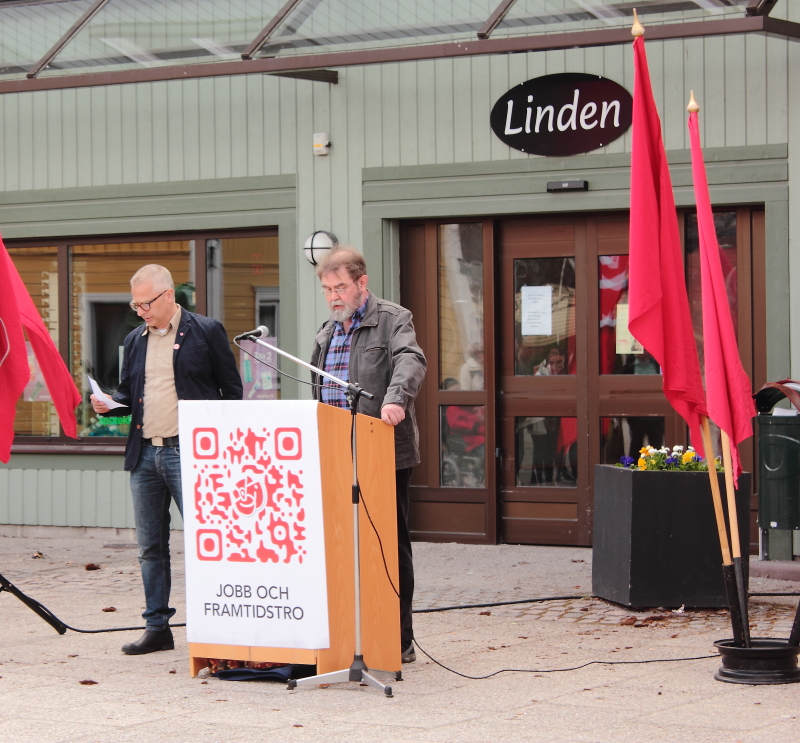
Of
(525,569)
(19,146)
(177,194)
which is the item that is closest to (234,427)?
(525,569)

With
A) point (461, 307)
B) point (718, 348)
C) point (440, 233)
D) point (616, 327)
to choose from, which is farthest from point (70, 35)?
point (718, 348)

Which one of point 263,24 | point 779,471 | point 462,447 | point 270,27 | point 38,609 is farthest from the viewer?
point 462,447

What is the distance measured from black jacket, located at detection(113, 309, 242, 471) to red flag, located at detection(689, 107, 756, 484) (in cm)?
233

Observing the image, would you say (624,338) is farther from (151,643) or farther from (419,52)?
(151,643)

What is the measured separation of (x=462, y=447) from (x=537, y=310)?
4.08 feet

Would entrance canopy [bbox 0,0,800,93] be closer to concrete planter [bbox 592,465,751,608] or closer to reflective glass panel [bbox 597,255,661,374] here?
reflective glass panel [bbox 597,255,661,374]

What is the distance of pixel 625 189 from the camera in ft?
30.0

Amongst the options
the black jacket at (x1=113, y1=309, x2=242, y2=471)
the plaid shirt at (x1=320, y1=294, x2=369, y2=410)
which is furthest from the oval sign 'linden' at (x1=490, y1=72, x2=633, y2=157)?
the plaid shirt at (x1=320, y1=294, x2=369, y2=410)

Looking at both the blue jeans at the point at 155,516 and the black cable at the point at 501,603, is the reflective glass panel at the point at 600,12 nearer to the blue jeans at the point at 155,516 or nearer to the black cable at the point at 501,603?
the black cable at the point at 501,603

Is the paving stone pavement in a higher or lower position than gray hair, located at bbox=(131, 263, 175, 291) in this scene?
lower

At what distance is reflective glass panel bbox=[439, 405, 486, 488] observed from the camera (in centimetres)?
974

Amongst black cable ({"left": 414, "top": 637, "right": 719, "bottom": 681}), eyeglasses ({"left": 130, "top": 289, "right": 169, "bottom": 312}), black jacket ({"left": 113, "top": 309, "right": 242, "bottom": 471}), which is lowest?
black cable ({"left": 414, "top": 637, "right": 719, "bottom": 681})

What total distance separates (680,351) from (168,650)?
287cm

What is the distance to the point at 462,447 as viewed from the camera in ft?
32.1
